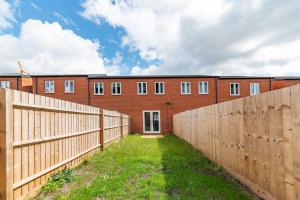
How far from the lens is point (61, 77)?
26.7 metres

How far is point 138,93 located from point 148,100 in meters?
1.25

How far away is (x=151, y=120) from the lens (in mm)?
26766

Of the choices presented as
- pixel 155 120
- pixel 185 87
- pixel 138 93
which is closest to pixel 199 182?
pixel 155 120

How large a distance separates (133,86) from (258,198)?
896 inches

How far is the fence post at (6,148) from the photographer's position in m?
3.77

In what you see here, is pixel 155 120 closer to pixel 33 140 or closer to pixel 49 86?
pixel 49 86

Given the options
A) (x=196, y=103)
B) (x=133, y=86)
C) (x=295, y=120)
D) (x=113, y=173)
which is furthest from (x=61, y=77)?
(x=295, y=120)

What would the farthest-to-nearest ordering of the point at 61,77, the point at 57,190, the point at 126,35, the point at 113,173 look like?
the point at 61,77 < the point at 126,35 < the point at 113,173 < the point at 57,190

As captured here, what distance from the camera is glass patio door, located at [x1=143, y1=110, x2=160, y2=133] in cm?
2658

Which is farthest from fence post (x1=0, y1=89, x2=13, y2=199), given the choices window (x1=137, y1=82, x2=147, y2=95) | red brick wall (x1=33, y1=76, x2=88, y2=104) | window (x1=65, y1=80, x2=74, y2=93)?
window (x1=65, y1=80, x2=74, y2=93)

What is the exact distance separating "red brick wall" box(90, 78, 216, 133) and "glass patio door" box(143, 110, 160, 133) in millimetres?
366

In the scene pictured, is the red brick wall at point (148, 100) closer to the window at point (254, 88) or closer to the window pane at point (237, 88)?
the window pane at point (237, 88)

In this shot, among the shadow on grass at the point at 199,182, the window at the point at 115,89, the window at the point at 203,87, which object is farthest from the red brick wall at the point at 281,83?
the shadow on grass at the point at 199,182

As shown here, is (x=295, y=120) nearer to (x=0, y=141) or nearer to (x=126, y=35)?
(x=0, y=141)
